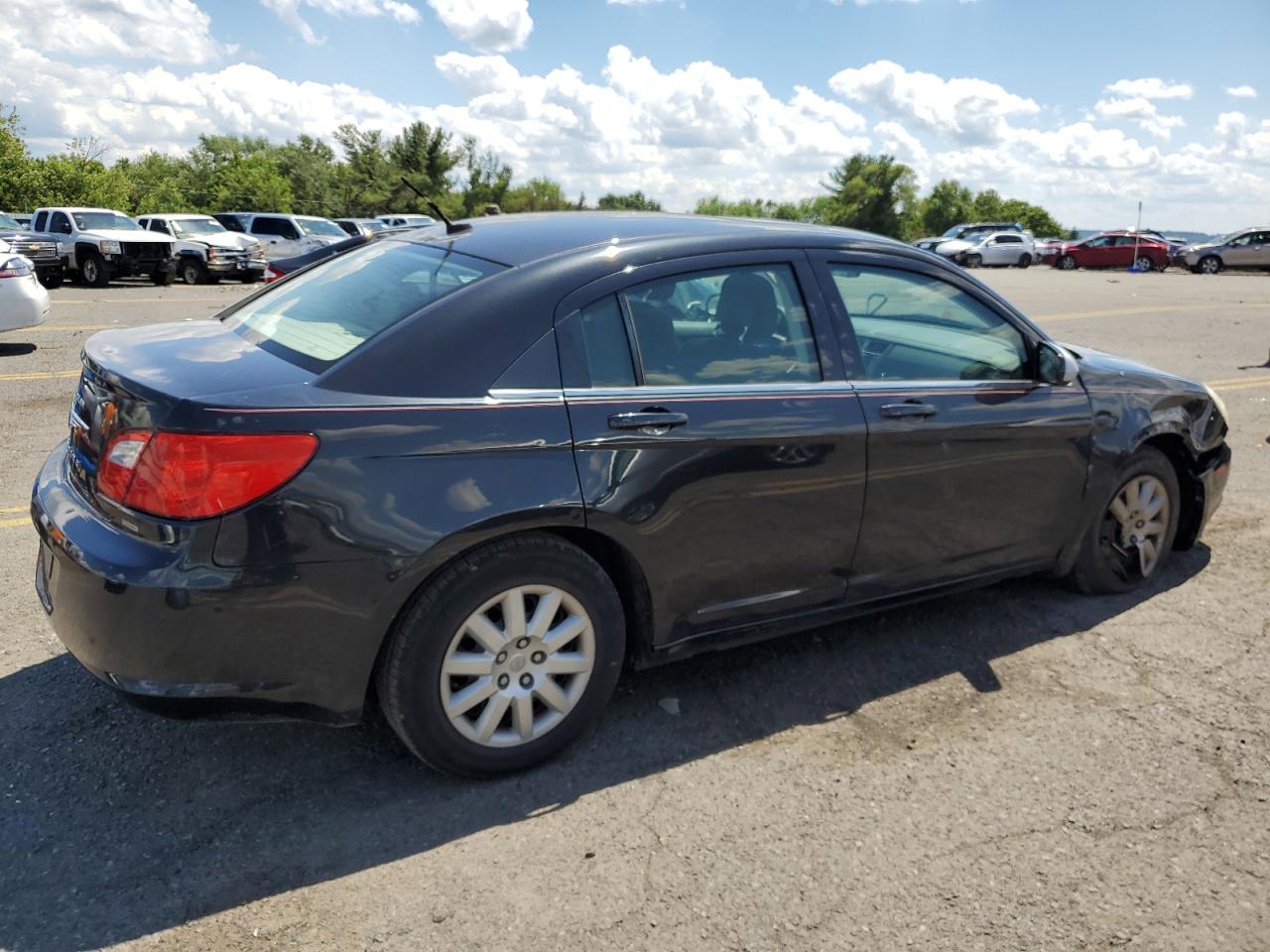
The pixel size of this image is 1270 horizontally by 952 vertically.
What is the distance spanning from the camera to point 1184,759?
11.3 ft

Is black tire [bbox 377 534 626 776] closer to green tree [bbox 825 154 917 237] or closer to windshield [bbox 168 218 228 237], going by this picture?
windshield [bbox 168 218 228 237]

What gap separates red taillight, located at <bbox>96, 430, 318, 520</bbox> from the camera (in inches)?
107

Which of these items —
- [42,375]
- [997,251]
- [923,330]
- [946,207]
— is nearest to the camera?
[923,330]

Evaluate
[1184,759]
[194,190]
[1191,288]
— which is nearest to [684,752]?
[1184,759]

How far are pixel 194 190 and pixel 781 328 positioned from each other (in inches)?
2975

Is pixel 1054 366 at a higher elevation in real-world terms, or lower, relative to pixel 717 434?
higher

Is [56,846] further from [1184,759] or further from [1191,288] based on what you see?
[1191,288]

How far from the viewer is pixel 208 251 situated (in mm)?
24281

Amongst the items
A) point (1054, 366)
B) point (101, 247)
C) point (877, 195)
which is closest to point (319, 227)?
point (101, 247)

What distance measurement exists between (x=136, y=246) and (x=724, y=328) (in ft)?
75.1

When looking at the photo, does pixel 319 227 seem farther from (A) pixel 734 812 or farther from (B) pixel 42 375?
(A) pixel 734 812

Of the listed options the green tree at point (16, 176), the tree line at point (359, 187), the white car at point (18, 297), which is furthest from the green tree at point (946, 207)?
the white car at point (18, 297)

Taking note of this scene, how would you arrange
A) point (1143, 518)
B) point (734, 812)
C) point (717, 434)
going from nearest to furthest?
point (734, 812) → point (717, 434) → point (1143, 518)

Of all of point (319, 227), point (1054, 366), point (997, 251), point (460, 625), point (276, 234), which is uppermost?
point (997, 251)
